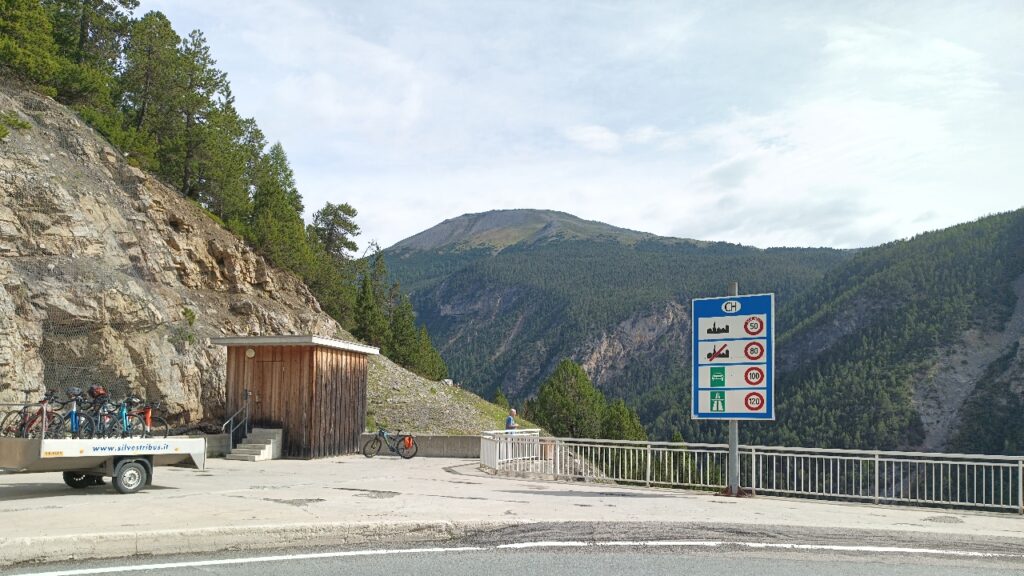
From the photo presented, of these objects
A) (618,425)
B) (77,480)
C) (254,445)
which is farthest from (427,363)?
(77,480)

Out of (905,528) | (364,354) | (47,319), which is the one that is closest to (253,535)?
(905,528)

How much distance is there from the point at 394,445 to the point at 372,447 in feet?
2.30

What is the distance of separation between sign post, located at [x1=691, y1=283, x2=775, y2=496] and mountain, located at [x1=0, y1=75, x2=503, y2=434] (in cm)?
2181

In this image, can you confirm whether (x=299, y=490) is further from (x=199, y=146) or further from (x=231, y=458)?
(x=199, y=146)

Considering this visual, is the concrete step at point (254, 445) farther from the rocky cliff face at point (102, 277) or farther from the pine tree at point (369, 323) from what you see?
the pine tree at point (369, 323)

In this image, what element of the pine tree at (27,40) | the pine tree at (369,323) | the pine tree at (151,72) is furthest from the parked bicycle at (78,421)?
the pine tree at (369,323)

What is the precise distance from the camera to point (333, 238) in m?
73.0

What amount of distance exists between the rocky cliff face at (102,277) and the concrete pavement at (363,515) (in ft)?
52.7

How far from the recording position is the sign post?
16.1m

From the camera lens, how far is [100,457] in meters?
12.9

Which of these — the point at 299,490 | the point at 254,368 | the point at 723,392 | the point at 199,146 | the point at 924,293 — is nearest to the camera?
the point at 299,490

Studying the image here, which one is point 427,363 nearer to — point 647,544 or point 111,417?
point 111,417

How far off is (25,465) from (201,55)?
142 feet

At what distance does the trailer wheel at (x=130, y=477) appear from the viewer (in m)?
13.1
